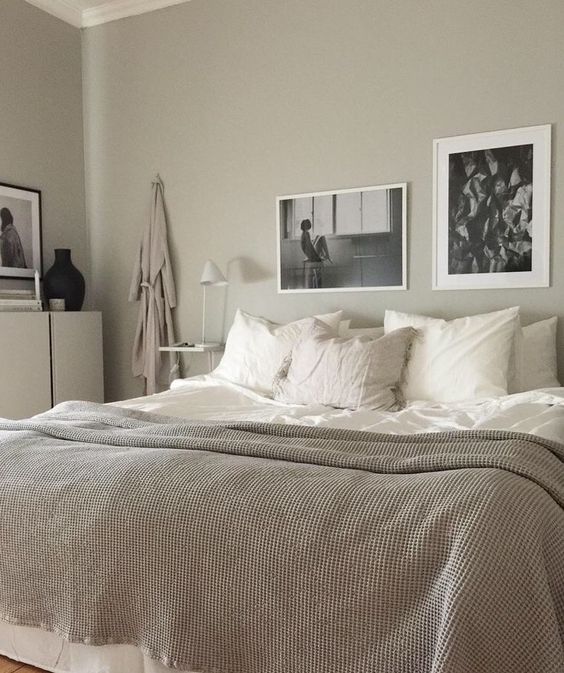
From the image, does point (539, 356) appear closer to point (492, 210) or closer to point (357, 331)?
point (492, 210)

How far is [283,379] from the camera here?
3.00 metres

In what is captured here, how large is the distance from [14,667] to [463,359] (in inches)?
78.8

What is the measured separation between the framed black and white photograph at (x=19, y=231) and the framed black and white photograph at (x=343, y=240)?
5.02 ft

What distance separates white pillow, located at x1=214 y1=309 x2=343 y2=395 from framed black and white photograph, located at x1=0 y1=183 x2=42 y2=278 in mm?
1412

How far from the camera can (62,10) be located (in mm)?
4184

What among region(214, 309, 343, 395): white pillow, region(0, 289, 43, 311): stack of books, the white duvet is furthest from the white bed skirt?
region(0, 289, 43, 311): stack of books

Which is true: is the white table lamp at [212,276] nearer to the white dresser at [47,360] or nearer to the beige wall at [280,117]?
the beige wall at [280,117]

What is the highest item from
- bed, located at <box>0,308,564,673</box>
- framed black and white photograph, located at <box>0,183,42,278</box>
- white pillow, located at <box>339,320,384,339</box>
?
framed black and white photograph, located at <box>0,183,42,278</box>

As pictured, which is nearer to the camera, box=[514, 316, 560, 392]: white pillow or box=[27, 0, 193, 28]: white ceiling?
box=[514, 316, 560, 392]: white pillow

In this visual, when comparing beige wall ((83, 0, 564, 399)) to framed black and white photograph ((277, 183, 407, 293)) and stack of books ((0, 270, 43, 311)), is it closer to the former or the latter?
framed black and white photograph ((277, 183, 407, 293))

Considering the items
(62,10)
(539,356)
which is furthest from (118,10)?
(539,356)

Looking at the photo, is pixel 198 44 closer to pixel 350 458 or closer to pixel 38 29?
pixel 38 29

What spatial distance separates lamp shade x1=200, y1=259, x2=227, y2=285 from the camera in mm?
3684

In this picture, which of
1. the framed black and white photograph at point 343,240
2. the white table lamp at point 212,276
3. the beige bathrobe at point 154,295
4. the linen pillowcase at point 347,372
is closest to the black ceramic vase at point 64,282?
the beige bathrobe at point 154,295
